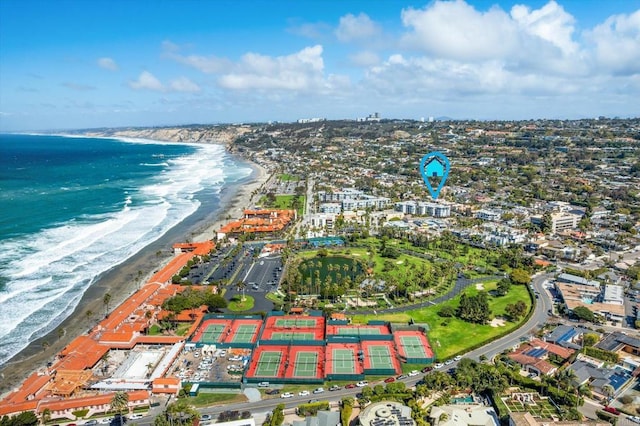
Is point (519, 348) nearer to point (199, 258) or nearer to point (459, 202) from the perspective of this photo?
point (199, 258)

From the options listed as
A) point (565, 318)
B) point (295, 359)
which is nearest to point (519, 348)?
point (565, 318)

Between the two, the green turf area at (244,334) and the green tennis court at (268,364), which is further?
the green turf area at (244,334)

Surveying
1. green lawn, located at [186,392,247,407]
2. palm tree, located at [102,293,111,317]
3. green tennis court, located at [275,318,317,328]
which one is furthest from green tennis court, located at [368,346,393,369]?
palm tree, located at [102,293,111,317]

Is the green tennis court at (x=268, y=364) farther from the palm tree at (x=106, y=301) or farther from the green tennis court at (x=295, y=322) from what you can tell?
the palm tree at (x=106, y=301)

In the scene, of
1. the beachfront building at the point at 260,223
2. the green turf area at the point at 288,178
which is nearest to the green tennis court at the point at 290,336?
the beachfront building at the point at 260,223

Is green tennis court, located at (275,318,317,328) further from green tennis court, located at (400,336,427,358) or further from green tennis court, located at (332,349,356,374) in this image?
green tennis court, located at (400,336,427,358)
